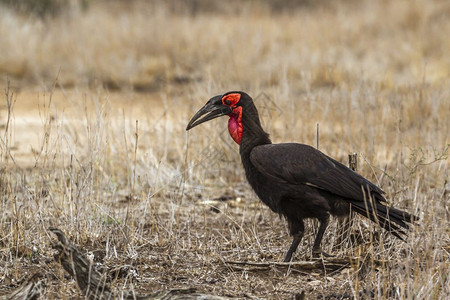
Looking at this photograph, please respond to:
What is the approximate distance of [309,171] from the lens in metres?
4.44

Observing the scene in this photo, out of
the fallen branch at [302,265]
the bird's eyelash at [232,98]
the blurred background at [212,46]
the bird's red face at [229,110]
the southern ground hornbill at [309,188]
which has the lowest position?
the fallen branch at [302,265]

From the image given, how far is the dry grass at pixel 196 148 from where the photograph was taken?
446cm

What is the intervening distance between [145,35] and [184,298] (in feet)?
35.5

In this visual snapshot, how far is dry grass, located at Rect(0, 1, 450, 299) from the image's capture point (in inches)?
176

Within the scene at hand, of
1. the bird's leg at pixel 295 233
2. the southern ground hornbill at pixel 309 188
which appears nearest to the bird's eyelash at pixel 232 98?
the southern ground hornbill at pixel 309 188

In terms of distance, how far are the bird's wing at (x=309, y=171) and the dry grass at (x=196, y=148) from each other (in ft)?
1.30

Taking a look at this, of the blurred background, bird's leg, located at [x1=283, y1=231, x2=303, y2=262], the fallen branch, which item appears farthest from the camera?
the blurred background

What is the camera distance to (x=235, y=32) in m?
14.5

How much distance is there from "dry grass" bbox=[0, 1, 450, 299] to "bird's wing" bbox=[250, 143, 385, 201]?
15.7 inches

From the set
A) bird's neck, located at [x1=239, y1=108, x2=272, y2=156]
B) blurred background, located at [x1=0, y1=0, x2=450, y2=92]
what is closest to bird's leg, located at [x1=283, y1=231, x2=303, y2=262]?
bird's neck, located at [x1=239, y1=108, x2=272, y2=156]

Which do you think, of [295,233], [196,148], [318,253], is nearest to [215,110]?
[295,233]

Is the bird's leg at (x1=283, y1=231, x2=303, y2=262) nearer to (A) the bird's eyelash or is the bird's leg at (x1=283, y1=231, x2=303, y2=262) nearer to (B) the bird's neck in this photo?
(B) the bird's neck

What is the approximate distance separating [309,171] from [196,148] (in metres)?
2.60

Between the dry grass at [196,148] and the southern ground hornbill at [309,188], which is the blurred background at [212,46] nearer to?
the dry grass at [196,148]
